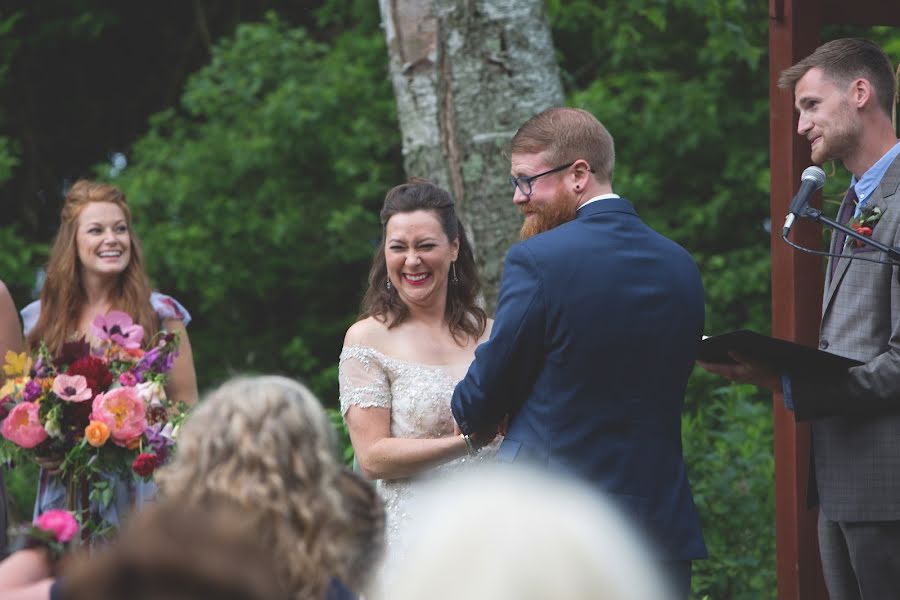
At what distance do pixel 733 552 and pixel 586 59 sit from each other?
544 centimetres

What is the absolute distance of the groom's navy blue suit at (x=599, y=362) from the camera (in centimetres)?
346

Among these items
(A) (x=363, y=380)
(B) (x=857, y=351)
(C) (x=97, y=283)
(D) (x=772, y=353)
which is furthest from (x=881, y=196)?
(C) (x=97, y=283)

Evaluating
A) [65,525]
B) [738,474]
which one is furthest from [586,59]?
[65,525]

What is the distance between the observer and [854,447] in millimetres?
3785

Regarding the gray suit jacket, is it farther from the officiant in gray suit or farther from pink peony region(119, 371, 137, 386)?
pink peony region(119, 371, 137, 386)

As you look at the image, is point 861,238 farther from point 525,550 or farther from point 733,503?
point 733,503

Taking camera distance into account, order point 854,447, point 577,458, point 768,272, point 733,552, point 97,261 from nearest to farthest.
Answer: point 577,458 → point 854,447 → point 97,261 → point 733,552 → point 768,272

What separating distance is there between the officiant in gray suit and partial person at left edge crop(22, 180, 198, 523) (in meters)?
2.57

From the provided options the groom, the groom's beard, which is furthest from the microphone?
the groom's beard

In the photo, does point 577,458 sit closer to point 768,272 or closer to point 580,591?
point 580,591

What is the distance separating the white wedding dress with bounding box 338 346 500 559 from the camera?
159 inches

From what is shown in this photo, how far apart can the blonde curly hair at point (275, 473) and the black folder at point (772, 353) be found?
1.51 m

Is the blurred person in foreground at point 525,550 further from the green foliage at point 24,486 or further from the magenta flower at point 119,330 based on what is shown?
the green foliage at point 24,486

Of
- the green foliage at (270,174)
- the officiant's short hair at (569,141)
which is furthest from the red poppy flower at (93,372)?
the green foliage at (270,174)
